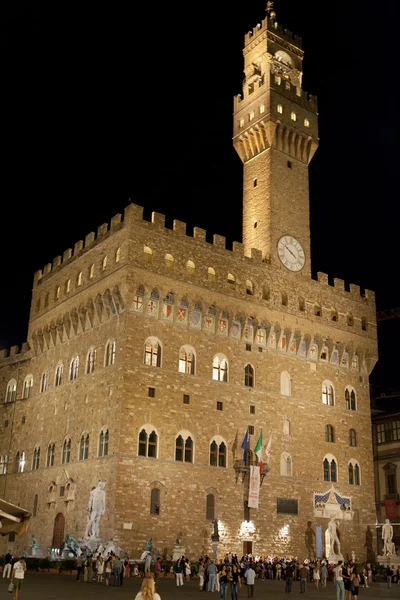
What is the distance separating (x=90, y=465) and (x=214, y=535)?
7572 millimetres

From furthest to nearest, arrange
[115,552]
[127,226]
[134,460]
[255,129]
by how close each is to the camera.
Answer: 1. [255,129]
2. [127,226]
3. [134,460]
4. [115,552]

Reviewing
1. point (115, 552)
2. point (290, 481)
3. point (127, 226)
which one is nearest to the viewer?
point (115, 552)

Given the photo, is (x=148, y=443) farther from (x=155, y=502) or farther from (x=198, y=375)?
(x=198, y=375)

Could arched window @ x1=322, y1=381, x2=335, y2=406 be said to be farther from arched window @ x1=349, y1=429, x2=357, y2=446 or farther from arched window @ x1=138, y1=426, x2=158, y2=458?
arched window @ x1=138, y1=426, x2=158, y2=458

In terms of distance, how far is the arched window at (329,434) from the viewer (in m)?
43.9

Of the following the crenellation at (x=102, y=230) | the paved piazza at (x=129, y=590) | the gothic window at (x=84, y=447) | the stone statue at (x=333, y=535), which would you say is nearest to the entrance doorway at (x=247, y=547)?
the paved piazza at (x=129, y=590)

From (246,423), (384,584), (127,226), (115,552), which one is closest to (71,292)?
(127,226)

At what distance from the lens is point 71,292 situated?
4247 cm

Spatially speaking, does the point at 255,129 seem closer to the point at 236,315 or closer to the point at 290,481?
the point at 236,315

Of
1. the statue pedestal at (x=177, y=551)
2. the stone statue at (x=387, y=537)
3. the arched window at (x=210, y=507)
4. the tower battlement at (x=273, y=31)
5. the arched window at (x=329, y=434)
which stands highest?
the tower battlement at (x=273, y=31)

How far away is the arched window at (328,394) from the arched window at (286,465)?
5124 millimetres

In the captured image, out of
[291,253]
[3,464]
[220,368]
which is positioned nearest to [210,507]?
[220,368]

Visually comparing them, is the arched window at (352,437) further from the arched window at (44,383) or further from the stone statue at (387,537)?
the arched window at (44,383)

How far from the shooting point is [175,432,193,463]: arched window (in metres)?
36.8
